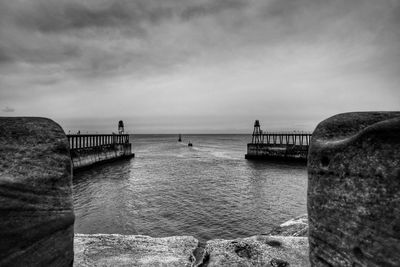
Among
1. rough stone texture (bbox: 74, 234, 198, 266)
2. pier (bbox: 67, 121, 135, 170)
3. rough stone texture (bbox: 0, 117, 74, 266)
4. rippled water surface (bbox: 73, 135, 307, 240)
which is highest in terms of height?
rough stone texture (bbox: 0, 117, 74, 266)

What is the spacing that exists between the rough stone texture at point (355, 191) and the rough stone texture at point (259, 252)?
3.69ft

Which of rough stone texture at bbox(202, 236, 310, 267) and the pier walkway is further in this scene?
the pier walkway

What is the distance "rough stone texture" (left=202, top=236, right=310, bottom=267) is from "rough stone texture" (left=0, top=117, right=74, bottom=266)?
2.16m

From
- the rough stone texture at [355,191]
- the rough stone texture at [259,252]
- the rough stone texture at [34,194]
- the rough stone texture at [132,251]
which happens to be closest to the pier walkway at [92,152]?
the rough stone texture at [132,251]

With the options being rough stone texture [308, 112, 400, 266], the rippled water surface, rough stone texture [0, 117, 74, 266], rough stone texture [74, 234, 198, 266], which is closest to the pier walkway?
the rippled water surface

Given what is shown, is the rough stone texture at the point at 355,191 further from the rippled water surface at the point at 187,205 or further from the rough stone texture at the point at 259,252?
the rippled water surface at the point at 187,205

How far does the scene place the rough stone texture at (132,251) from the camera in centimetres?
347

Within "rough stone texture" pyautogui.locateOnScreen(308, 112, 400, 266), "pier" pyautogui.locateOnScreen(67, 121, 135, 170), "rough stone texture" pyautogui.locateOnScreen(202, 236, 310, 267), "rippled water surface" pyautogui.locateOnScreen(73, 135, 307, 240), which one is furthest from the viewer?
"pier" pyautogui.locateOnScreen(67, 121, 135, 170)

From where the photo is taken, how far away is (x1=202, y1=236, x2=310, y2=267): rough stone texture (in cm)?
344

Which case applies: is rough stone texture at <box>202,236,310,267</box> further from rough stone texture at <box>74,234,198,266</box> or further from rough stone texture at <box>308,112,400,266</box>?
rough stone texture at <box>308,112,400,266</box>

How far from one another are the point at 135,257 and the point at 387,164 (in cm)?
355

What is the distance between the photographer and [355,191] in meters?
2.00

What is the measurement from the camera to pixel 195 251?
3.99 m

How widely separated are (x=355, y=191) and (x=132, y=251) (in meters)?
3.45
